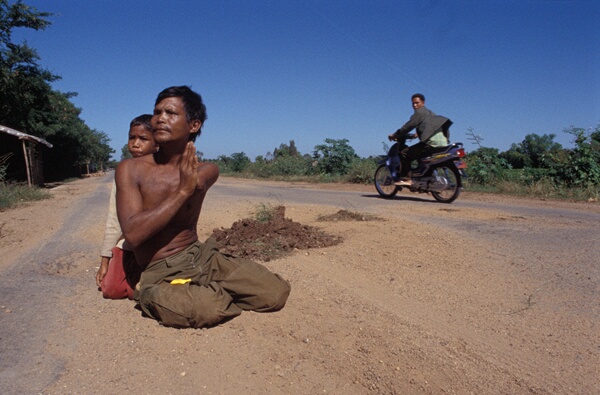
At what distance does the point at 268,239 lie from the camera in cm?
407

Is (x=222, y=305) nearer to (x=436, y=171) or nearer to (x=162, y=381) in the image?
(x=162, y=381)

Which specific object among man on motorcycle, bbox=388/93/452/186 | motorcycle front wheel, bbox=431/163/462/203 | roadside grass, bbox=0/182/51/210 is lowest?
roadside grass, bbox=0/182/51/210

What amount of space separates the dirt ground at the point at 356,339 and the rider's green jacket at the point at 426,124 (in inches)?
168

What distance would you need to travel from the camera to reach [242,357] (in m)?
2.07

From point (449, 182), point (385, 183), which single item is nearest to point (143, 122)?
point (449, 182)

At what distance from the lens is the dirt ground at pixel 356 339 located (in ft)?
6.07

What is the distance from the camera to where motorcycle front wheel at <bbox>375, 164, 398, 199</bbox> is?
8.66 m

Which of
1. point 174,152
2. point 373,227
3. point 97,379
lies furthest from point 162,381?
point 373,227

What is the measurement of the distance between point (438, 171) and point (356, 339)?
6.54 meters

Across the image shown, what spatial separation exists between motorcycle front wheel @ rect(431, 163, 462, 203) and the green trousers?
230 inches

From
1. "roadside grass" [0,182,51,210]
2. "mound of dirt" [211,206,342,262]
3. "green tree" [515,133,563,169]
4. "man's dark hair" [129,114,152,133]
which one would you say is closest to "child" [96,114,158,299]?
"man's dark hair" [129,114,152,133]

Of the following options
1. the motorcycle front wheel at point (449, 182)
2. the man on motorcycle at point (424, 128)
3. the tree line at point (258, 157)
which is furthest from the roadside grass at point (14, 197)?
the motorcycle front wheel at point (449, 182)

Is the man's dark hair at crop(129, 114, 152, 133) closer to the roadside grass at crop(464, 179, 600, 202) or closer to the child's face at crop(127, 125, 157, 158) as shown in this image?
the child's face at crop(127, 125, 157, 158)

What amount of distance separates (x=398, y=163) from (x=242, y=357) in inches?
271
